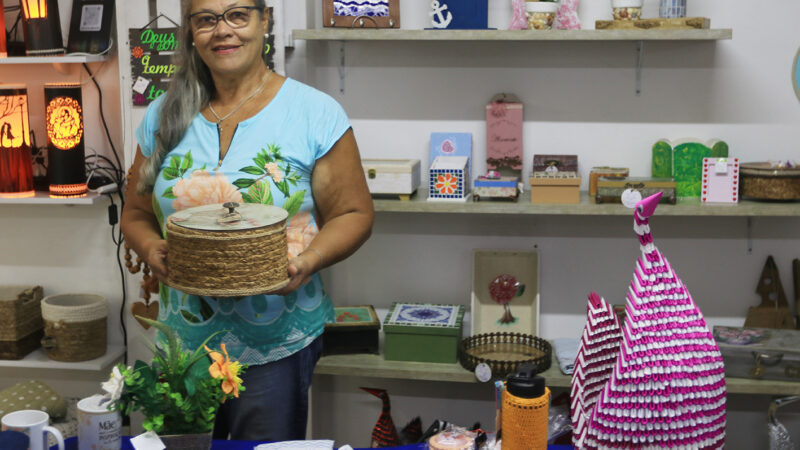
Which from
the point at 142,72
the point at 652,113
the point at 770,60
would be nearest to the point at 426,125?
the point at 652,113

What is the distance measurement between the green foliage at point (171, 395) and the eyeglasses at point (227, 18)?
0.67m

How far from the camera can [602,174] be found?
2.62 m

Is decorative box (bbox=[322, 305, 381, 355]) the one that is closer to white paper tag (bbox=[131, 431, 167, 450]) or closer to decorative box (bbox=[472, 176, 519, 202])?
decorative box (bbox=[472, 176, 519, 202])

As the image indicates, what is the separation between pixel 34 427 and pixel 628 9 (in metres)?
1.91

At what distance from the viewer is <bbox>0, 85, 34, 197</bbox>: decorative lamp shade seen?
2710mm

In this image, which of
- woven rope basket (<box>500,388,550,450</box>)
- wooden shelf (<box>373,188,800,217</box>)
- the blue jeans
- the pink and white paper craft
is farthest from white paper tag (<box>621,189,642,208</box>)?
wooden shelf (<box>373,188,800,217</box>)

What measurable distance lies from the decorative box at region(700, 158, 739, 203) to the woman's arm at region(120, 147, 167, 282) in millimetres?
1591

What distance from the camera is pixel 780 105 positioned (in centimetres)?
270

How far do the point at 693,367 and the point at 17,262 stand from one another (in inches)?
98.7

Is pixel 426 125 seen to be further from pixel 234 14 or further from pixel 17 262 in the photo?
pixel 17 262

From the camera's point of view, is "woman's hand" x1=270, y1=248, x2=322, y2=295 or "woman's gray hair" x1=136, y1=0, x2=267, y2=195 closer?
"woman's hand" x1=270, y1=248, x2=322, y2=295

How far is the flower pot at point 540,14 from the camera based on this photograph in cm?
249

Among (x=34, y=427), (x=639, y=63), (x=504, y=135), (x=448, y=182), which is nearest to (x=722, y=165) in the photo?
(x=639, y=63)

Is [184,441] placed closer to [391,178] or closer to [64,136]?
[391,178]
